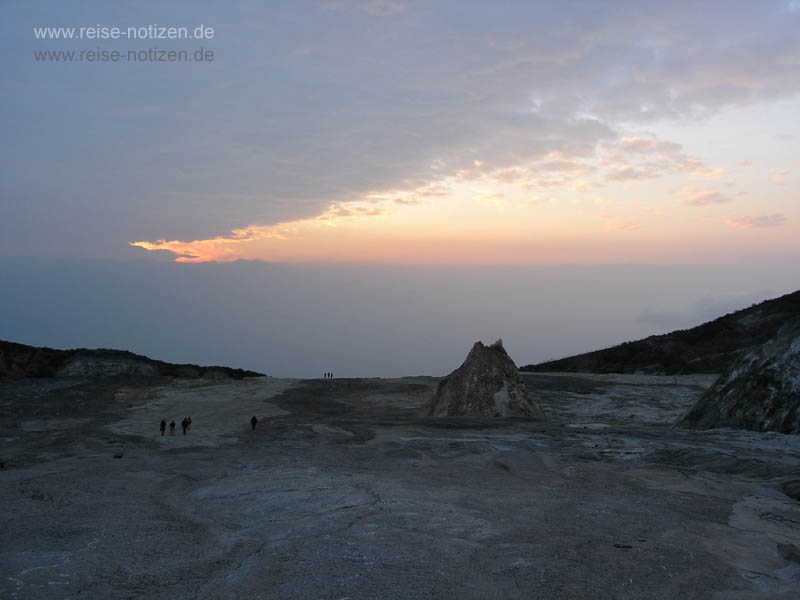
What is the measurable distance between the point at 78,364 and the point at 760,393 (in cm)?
5288

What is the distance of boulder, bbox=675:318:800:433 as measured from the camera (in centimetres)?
1995

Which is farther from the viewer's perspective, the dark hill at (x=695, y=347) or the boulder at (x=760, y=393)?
the dark hill at (x=695, y=347)

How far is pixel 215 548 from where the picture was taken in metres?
9.80

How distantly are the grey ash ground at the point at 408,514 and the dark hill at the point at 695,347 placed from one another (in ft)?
128

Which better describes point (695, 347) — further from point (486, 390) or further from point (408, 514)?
point (408, 514)

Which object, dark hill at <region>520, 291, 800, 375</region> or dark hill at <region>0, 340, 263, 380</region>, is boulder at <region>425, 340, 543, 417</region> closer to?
dark hill at <region>520, 291, 800, 375</region>

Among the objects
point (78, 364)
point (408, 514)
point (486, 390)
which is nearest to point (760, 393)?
point (486, 390)

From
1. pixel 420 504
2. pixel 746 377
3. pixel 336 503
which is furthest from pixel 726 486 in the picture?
pixel 746 377

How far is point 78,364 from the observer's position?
54.8 metres

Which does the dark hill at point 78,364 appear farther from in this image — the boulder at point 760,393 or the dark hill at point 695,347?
the boulder at point 760,393

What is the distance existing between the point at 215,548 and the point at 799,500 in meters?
11.1

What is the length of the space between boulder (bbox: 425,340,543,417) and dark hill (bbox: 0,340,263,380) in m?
35.9

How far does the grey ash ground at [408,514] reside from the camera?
8188 millimetres

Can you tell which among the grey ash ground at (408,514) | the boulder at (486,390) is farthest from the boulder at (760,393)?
the boulder at (486,390)
